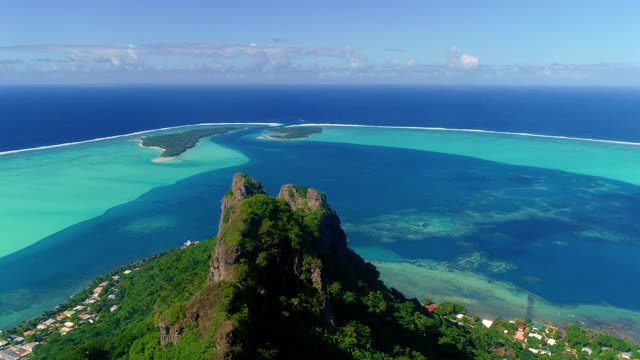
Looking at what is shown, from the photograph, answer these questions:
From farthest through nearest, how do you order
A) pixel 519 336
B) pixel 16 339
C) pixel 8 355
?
1. pixel 519 336
2. pixel 16 339
3. pixel 8 355

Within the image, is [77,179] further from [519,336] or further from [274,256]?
[519,336]

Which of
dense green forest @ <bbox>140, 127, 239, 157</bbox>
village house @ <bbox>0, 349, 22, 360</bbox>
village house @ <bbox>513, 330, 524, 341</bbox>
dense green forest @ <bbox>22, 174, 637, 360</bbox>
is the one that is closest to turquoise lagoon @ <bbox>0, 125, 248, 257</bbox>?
dense green forest @ <bbox>140, 127, 239, 157</bbox>

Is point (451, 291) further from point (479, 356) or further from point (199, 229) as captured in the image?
point (199, 229)

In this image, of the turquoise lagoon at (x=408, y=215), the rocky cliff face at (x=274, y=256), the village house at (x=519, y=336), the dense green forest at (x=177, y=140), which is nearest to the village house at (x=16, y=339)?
the turquoise lagoon at (x=408, y=215)

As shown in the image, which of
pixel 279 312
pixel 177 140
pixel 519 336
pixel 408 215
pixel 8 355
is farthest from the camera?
pixel 177 140

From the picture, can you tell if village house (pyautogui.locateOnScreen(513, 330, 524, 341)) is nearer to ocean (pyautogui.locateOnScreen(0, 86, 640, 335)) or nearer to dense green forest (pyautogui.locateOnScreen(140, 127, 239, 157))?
ocean (pyautogui.locateOnScreen(0, 86, 640, 335))

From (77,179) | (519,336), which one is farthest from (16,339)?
(77,179)
